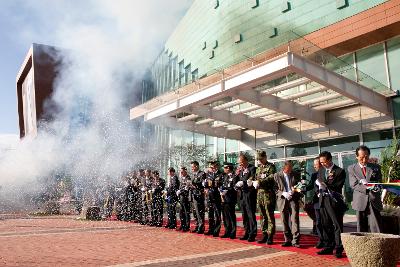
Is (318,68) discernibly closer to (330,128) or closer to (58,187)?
(330,128)

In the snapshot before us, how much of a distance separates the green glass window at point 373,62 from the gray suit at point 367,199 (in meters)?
8.03

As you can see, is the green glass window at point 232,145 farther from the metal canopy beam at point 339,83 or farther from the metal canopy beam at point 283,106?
the metal canopy beam at point 339,83

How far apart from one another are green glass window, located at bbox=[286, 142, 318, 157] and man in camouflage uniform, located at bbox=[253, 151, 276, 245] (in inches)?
306

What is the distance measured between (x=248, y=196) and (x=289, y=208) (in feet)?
3.15

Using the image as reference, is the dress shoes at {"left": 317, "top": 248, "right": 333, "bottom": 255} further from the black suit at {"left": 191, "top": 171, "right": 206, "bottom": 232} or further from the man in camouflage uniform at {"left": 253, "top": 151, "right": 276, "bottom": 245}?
the black suit at {"left": 191, "top": 171, "right": 206, "bottom": 232}

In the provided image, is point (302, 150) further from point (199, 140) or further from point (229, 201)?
point (199, 140)

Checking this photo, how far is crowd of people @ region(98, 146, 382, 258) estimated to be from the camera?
554cm

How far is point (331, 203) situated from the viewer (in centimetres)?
608

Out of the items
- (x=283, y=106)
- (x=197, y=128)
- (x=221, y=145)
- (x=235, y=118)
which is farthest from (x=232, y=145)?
(x=283, y=106)

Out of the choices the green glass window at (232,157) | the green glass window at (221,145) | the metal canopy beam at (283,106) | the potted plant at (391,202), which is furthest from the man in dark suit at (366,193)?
the green glass window at (221,145)

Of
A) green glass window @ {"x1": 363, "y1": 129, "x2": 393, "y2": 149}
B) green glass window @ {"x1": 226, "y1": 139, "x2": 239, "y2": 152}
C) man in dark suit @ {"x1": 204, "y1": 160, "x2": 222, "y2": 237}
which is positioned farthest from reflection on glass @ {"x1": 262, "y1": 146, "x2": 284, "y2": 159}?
man in dark suit @ {"x1": 204, "y1": 160, "x2": 222, "y2": 237}

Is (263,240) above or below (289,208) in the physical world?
below

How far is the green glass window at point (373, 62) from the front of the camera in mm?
12750

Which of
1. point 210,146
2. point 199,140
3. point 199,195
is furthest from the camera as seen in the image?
point 199,140
